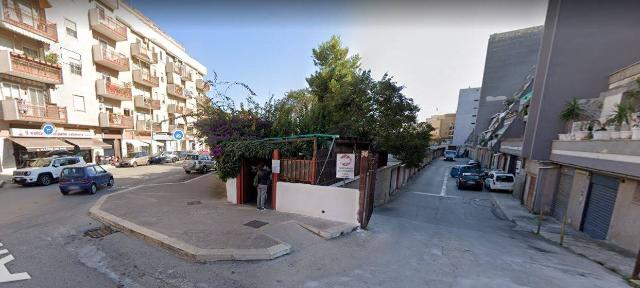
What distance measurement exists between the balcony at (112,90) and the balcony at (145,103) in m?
2.21

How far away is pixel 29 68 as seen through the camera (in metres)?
16.3

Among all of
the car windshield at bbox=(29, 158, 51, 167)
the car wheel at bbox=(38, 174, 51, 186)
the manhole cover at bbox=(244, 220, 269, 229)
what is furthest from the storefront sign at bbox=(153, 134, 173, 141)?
the manhole cover at bbox=(244, 220, 269, 229)

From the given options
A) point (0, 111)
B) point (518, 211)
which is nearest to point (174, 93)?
point (0, 111)

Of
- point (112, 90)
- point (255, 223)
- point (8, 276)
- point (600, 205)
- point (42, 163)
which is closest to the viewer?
point (8, 276)

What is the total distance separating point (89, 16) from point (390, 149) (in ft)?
96.5

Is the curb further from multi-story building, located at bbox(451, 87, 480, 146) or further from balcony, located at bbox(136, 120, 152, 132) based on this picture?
multi-story building, located at bbox(451, 87, 480, 146)

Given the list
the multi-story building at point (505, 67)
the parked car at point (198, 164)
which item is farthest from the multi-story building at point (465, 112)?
the parked car at point (198, 164)

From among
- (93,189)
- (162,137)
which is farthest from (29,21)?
(162,137)

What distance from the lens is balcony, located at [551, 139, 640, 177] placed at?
7177mm

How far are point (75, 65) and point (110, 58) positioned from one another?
3365mm

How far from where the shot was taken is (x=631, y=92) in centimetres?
920

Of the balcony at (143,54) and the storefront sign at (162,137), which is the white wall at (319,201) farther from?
the storefront sign at (162,137)

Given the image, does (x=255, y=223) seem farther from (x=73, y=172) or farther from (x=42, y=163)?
(x=42, y=163)

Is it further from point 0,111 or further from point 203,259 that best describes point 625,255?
point 0,111
